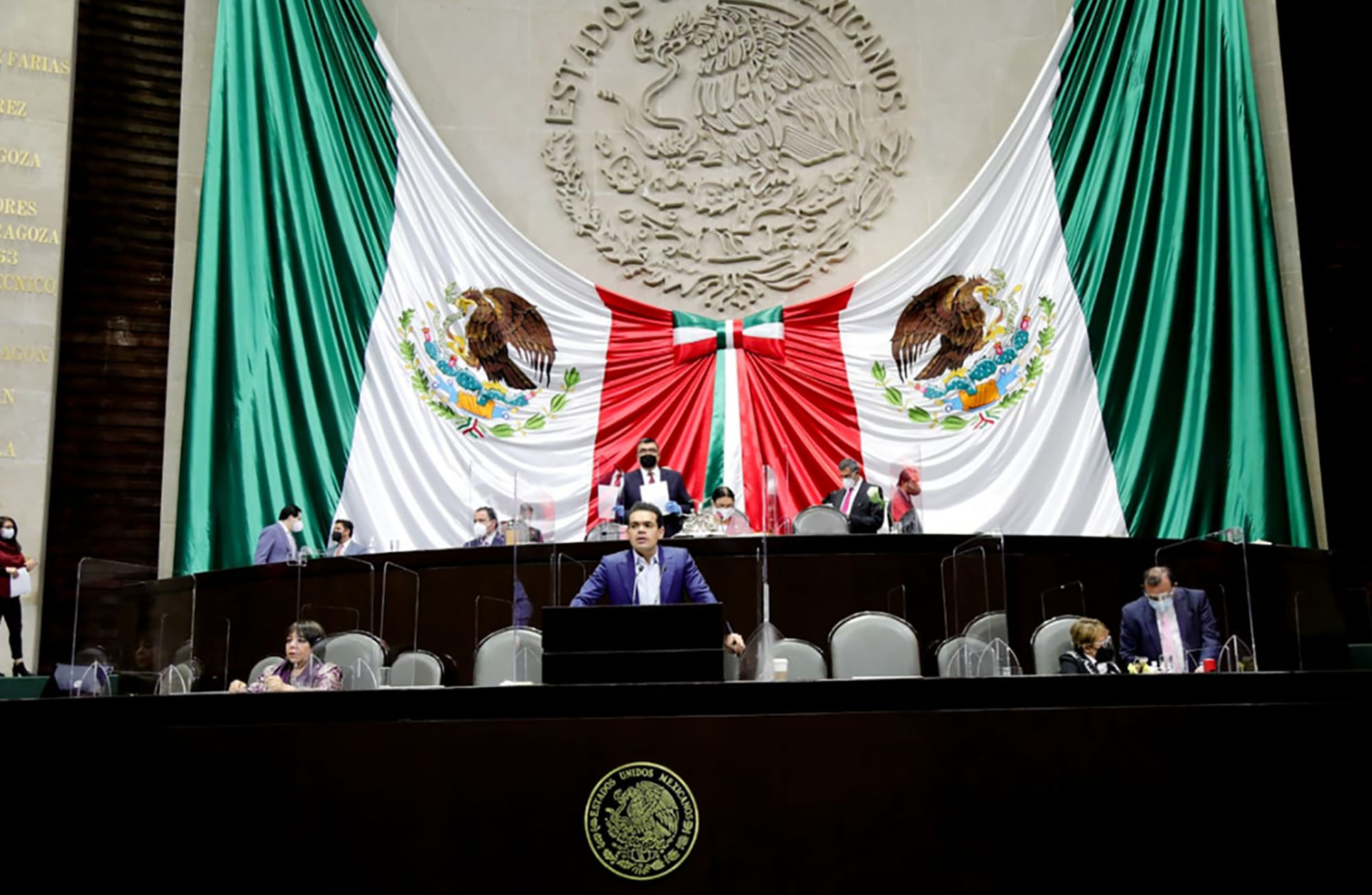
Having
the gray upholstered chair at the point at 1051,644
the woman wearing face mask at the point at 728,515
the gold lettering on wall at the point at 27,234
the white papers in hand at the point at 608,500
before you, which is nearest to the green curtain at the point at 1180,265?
the woman wearing face mask at the point at 728,515

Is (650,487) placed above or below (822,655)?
above

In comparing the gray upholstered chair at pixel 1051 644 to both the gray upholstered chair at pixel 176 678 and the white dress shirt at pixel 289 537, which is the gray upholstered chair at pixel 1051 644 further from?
the white dress shirt at pixel 289 537

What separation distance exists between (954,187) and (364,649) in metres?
6.69

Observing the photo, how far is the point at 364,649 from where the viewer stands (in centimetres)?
646

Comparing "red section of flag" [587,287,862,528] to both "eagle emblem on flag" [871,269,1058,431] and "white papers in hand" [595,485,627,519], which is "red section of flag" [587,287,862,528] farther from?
"white papers in hand" [595,485,627,519]

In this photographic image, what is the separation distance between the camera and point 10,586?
911 centimetres

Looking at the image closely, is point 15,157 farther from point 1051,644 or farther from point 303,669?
point 1051,644

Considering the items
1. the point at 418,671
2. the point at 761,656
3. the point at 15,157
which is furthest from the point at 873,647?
the point at 15,157

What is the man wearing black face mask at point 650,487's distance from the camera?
30.0ft

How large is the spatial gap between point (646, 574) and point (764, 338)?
509 centimetres

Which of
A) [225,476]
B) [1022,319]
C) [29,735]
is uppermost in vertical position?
[1022,319]

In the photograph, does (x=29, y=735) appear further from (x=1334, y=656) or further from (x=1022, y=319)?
(x=1022, y=319)

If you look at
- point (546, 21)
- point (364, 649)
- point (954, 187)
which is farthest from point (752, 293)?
point (364, 649)

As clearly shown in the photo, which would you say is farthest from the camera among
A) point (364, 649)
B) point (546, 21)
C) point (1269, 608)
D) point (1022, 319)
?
point (546, 21)
